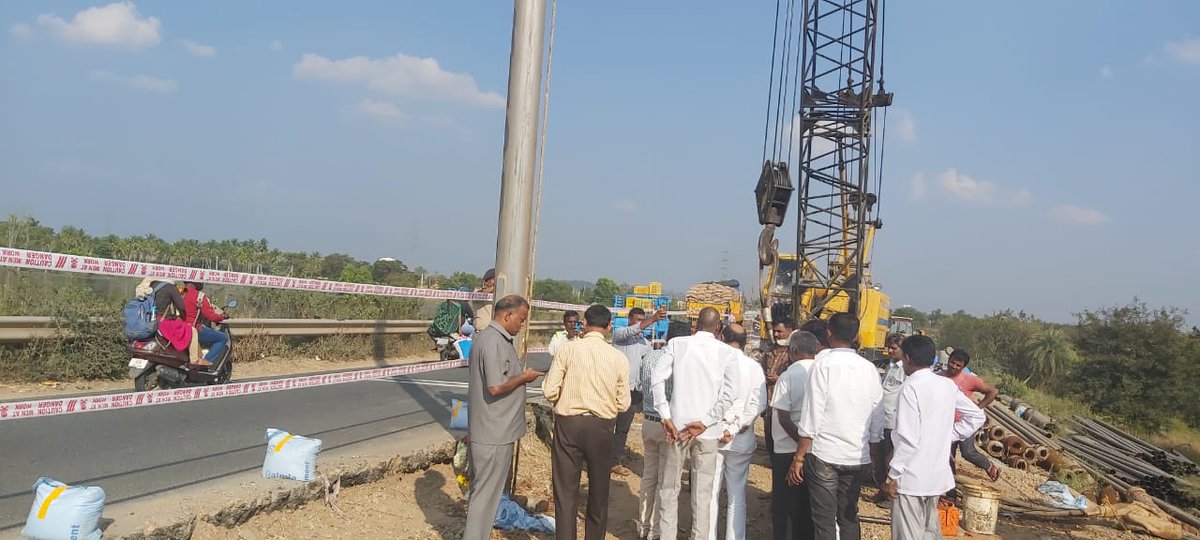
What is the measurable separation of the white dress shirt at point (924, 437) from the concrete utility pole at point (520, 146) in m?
3.02

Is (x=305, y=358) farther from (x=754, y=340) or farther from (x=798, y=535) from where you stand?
(x=754, y=340)

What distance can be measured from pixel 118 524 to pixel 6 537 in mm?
480

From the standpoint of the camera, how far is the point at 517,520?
5.53m

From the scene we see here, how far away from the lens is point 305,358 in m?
13.3

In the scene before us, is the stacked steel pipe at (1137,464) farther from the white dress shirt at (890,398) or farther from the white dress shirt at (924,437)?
the white dress shirt at (924,437)

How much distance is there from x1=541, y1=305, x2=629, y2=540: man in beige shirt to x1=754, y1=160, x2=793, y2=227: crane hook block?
12.3 meters

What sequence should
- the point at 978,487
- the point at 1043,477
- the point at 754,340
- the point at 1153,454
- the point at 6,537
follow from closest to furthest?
the point at 6,537 < the point at 978,487 < the point at 1043,477 < the point at 1153,454 < the point at 754,340

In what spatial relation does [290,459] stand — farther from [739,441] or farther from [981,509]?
[981,509]

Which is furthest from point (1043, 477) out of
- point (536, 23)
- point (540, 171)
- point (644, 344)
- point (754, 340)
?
point (754, 340)

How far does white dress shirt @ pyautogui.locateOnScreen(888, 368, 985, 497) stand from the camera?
458 centimetres

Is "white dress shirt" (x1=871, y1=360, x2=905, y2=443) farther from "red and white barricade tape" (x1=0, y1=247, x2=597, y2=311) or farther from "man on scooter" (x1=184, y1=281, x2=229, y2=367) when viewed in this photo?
"man on scooter" (x1=184, y1=281, x2=229, y2=367)

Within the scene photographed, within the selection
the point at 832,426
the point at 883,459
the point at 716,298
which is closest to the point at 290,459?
the point at 832,426

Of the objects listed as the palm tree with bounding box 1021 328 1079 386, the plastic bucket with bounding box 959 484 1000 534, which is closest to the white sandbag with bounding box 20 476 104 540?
the plastic bucket with bounding box 959 484 1000 534

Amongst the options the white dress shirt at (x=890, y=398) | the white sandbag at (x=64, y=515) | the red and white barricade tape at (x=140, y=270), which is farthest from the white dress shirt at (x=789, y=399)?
the white sandbag at (x=64, y=515)
